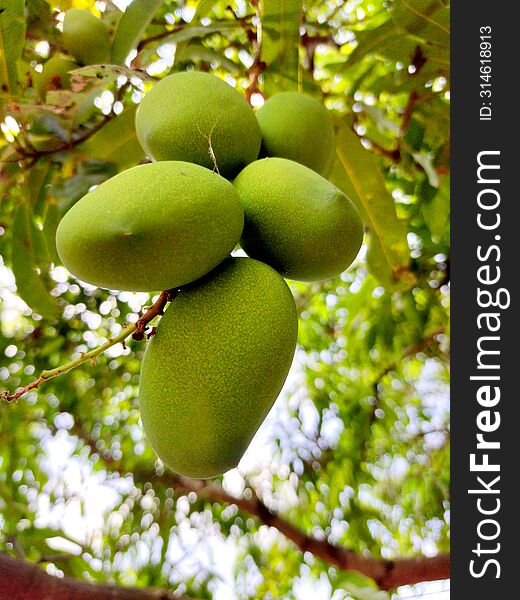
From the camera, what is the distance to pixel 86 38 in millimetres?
1283

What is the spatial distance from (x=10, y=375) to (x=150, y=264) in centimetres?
159

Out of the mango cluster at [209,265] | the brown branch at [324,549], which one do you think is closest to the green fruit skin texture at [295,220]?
the mango cluster at [209,265]

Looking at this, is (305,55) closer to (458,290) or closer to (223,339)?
(458,290)

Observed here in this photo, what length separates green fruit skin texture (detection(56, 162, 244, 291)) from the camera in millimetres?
621

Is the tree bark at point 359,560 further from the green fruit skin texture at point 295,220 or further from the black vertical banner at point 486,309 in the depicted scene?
the green fruit skin texture at point 295,220

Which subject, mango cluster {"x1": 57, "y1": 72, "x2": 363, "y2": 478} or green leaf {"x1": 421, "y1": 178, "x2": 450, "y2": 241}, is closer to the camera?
mango cluster {"x1": 57, "y1": 72, "x2": 363, "y2": 478}

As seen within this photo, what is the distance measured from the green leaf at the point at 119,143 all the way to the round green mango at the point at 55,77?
13cm

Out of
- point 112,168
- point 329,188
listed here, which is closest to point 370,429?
point 112,168

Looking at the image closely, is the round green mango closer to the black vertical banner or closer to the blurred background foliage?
the blurred background foliage

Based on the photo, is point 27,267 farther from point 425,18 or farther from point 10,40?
point 425,18

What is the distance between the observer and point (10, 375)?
6.68 ft

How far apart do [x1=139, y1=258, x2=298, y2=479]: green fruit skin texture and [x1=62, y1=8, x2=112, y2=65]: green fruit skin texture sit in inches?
31.7

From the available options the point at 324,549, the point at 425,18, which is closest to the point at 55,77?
the point at 425,18

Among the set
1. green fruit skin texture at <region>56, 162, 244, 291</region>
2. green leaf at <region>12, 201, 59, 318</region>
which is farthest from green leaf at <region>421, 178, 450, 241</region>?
green fruit skin texture at <region>56, 162, 244, 291</region>
